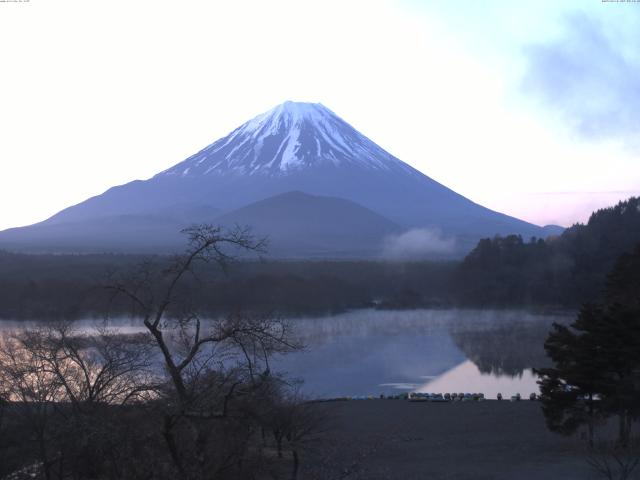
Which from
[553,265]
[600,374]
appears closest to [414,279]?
[553,265]

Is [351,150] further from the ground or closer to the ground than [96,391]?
further from the ground

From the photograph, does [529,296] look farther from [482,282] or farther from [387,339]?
[387,339]

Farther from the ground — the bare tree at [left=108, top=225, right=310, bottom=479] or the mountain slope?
the mountain slope

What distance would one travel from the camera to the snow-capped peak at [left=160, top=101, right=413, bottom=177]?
104188 mm

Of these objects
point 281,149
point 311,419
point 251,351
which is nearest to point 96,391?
point 251,351

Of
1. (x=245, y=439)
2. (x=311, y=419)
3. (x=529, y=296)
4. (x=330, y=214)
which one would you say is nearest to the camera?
(x=245, y=439)

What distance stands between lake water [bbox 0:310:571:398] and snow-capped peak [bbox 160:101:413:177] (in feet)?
242

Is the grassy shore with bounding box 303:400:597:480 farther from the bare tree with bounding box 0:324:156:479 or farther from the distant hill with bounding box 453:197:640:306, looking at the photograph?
the distant hill with bounding box 453:197:640:306

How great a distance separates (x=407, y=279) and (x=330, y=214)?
48.2m

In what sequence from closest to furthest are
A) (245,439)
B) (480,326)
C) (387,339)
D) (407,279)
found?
(245,439) < (387,339) < (480,326) < (407,279)

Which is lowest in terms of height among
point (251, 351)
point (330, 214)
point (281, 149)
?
point (251, 351)

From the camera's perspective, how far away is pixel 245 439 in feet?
15.6

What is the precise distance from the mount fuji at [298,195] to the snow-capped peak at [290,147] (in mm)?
134

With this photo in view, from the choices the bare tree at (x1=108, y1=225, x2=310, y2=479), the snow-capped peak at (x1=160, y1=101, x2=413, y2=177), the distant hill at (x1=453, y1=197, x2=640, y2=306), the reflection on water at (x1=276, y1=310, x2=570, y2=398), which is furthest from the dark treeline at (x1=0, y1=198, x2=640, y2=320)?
the snow-capped peak at (x1=160, y1=101, x2=413, y2=177)
